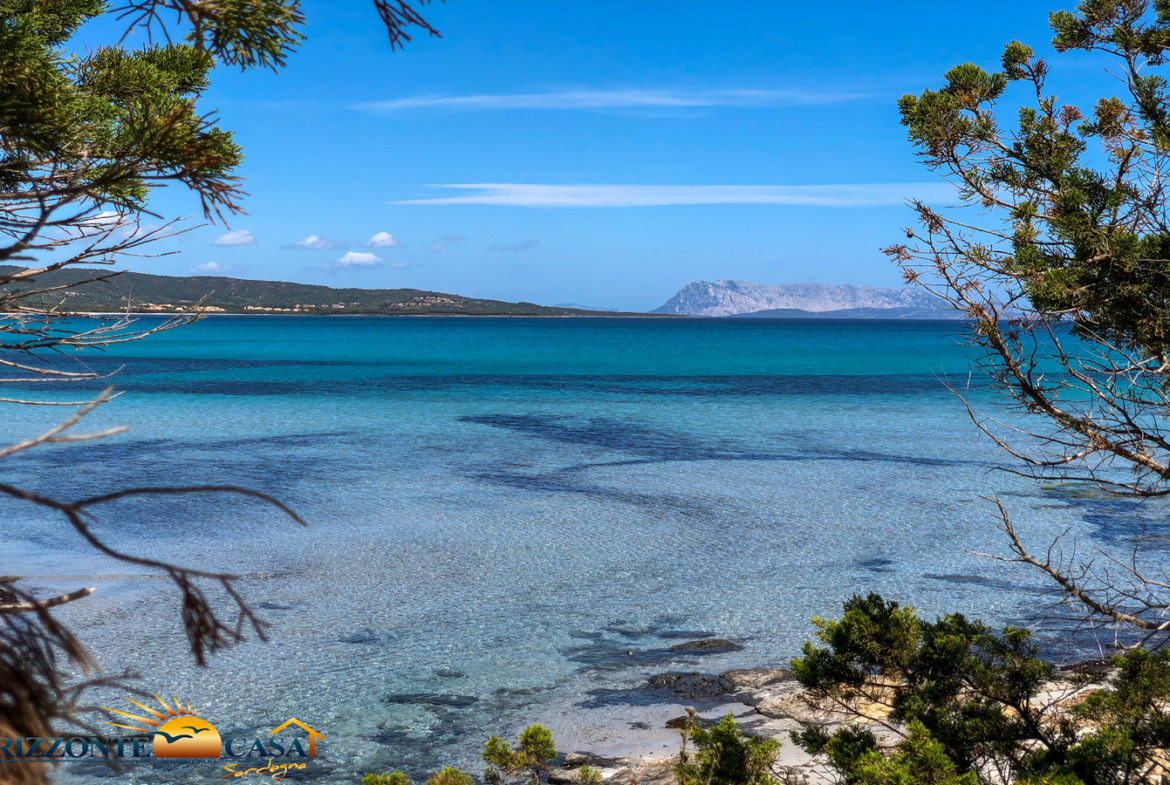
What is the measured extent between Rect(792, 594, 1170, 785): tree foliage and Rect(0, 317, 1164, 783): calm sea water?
2677 millimetres

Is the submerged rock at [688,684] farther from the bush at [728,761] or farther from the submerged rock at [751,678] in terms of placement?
the bush at [728,761]

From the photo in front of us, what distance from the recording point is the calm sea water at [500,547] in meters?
7.67

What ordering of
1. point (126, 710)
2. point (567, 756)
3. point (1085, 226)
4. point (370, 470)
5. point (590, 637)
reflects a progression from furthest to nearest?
point (370, 470)
point (590, 637)
point (126, 710)
point (567, 756)
point (1085, 226)

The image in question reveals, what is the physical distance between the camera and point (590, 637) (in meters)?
9.03

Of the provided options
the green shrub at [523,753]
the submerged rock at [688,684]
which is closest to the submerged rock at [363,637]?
the submerged rock at [688,684]

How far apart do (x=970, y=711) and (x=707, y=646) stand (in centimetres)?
446

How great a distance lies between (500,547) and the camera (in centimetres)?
1280

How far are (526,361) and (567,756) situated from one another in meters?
55.7

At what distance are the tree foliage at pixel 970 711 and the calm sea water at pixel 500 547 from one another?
2.68 metres

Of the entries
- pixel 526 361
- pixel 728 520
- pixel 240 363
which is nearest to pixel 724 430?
pixel 728 520

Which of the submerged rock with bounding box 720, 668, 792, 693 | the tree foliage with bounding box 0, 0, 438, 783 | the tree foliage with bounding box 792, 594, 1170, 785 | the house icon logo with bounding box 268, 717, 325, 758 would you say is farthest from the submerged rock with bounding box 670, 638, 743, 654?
the tree foliage with bounding box 0, 0, 438, 783

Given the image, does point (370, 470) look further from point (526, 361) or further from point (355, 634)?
point (526, 361)

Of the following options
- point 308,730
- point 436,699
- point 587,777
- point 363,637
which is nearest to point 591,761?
point 587,777

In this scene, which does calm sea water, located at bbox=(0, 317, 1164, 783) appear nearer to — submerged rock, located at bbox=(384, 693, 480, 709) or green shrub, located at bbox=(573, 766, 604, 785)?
submerged rock, located at bbox=(384, 693, 480, 709)
